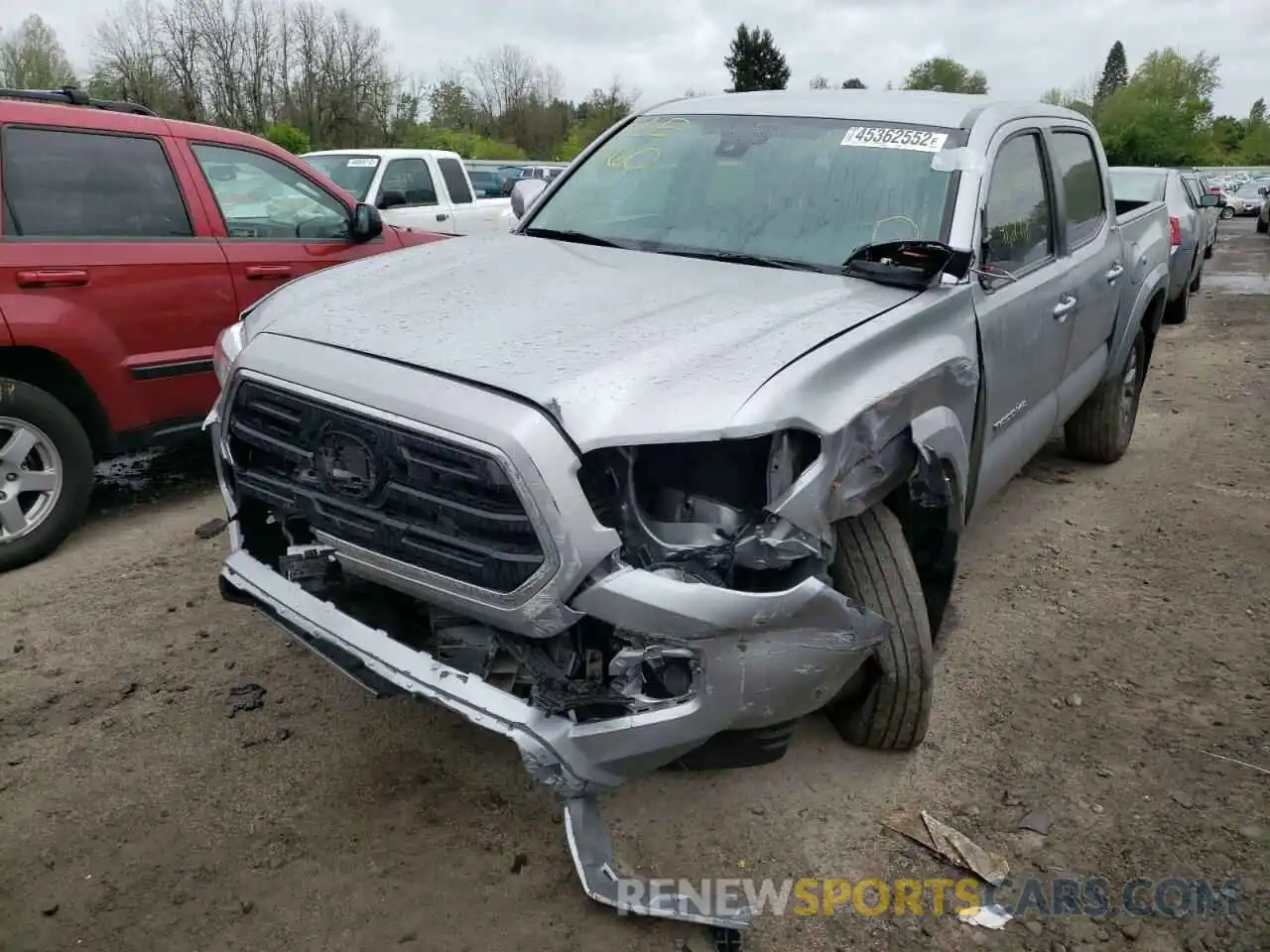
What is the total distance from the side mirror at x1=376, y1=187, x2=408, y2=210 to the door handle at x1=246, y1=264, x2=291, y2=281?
423cm

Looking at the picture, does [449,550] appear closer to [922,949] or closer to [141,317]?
[922,949]

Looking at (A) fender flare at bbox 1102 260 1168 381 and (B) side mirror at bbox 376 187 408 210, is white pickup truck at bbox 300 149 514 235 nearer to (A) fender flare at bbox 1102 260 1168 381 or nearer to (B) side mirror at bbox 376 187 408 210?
(B) side mirror at bbox 376 187 408 210

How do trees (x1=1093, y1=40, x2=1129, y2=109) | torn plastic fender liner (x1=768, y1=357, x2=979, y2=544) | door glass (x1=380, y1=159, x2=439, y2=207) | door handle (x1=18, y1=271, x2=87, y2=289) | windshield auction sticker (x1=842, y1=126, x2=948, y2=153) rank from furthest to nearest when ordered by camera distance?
1. trees (x1=1093, y1=40, x2=1129, y2=109)
2. door glass (x1=380, y1=159, x2=439, y2=207)
3. door handle (x1=18, y1=271, x2=87, y2=289)
4. windshield auction sticker (x1=842, y1=126, x2=948, y2=153)
5. torn plastic fender liner (x1=768, y1=357, x2=979, y2=544)

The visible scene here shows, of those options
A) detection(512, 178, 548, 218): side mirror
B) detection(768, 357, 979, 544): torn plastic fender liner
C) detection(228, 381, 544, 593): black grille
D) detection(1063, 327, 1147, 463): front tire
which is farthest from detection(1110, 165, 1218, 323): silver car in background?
detection(228, 381, 544, 593): black grille

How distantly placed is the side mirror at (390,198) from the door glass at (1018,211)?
655cm

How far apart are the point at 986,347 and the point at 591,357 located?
59.7 inches

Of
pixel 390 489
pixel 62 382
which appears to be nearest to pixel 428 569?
pixel 390 489

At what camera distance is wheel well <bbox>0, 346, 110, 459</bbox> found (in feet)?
13.8

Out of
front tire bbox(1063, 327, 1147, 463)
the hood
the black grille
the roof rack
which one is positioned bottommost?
front tire bbox(1063, 327, 1147, 463)

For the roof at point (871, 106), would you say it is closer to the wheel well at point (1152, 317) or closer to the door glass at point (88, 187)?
the wheel well at point (1152, 317)

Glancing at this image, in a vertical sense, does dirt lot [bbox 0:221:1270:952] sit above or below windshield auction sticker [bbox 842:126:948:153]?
below

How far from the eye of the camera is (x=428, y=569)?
2.34m

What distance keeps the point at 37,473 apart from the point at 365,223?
6.85 feet

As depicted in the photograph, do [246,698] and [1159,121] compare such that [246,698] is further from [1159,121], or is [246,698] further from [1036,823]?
[1159,121]
